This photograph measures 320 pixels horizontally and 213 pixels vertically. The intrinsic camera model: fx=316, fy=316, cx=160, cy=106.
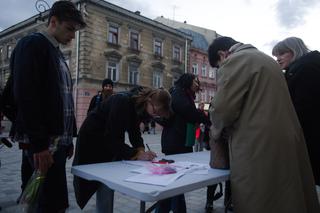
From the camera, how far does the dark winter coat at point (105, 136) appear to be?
2307mm

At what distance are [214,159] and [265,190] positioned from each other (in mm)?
505

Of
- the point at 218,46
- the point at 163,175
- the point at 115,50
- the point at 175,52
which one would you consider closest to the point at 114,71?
the point at 115,50

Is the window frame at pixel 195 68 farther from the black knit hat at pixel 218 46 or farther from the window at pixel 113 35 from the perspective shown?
the black knit hat at pixel 218 46

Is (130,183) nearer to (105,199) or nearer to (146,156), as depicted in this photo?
(105,199)

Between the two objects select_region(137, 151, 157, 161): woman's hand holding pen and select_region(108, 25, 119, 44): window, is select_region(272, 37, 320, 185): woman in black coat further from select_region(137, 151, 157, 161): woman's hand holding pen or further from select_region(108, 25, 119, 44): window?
select_region(108, 25, 119, 44): window

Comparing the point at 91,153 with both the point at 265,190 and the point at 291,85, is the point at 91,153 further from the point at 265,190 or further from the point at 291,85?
the point at 291,85

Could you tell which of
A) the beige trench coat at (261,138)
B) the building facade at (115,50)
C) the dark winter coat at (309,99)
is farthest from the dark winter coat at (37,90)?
the building facade at (115,50)

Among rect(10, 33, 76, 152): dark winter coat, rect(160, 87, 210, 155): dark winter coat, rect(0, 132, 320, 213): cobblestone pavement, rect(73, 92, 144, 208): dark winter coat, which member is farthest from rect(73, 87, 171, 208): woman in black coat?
rect(0, 132, 320, 213): cobblestone pavement

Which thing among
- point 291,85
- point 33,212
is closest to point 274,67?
point 291,85

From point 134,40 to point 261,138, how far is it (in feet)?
76.7

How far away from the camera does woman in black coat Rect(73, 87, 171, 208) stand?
7.60ft

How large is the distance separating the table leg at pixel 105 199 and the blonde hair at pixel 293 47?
1979mm

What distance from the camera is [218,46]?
2.54m

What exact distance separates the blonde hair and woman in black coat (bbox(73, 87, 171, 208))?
126cm
